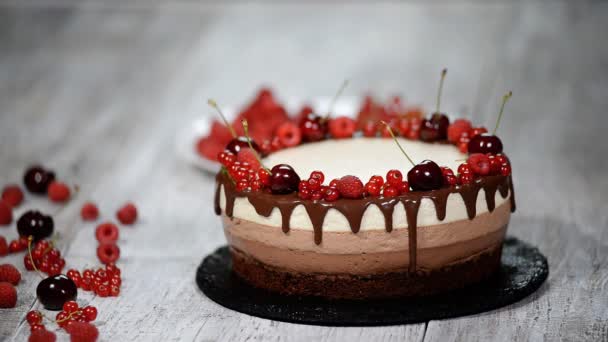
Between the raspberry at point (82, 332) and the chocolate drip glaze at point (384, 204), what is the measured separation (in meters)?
0.58

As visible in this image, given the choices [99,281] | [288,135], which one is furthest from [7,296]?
[288,135]

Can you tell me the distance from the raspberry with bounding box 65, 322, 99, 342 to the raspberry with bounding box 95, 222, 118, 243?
79cm

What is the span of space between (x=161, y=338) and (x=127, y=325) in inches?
6.0

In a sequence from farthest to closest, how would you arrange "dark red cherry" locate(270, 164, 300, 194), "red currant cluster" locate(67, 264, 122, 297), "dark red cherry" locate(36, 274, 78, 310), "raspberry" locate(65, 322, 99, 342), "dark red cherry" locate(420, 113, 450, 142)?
"dark red cherry" locate(420, 113, 450, 142) → "red currant cluster" locate(67, 264, 122, 297) → "dark red cherry" locate(36, 274, 78, 310) → "dark red cherry" locate(270, 164, 300, 194) → "raspberry" locate(65, 322, 99, 342)

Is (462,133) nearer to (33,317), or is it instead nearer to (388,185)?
(388,185)

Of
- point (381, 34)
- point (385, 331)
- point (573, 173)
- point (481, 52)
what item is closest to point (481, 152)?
point (385, 331)

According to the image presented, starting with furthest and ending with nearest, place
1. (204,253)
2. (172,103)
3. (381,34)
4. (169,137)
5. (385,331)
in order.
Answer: (381,34) < (172,103) < (169,137) < (204,253) < (385,331)

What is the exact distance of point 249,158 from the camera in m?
2.76

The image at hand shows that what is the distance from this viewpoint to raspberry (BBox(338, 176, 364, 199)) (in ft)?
8.08

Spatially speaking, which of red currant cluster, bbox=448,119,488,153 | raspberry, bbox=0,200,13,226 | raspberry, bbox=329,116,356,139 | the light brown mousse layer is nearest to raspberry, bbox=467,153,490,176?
the light brown mousse layer

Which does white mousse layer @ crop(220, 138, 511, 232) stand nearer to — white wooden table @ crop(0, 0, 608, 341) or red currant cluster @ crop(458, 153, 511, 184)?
red currant cluster @ crop(458, 153, 511, 184)

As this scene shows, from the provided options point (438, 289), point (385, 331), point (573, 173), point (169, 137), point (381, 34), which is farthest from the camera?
point (381, 34)

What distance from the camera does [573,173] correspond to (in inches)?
154

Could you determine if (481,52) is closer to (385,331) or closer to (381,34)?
(381,34)
